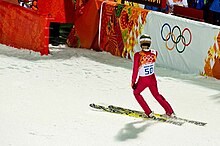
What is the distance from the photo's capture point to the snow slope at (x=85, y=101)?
614cm

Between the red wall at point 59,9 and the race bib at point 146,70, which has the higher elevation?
the red wall at point 59,9

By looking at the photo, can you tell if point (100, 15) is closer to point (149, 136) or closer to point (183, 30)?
point (183, 30)

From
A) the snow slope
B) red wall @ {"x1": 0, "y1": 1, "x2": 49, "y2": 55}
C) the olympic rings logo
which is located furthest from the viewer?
red wall @ {"x1": 0, "y1": 1, "x2": 49, "y2": 55}

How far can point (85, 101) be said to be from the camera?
8.14 metres

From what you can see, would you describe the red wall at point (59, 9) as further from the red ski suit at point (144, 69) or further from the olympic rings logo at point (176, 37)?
the red ski suit at point (144, 69)

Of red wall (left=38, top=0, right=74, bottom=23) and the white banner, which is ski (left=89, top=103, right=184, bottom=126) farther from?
red wall (left=38, top=0, right=74, bottom=23)

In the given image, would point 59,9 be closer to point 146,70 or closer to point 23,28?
point 23,28

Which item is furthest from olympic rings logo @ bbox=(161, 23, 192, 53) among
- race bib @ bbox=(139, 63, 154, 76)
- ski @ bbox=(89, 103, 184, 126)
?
race bib @ bbox=(139, 63, 154, 76)

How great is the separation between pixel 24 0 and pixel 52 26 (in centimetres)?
118

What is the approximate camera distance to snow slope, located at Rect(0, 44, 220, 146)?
6.14m

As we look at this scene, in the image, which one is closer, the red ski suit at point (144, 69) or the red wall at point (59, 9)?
the red ski suit at point (144, 69)

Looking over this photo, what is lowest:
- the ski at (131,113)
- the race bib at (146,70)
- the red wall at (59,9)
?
the ski at (131,113)

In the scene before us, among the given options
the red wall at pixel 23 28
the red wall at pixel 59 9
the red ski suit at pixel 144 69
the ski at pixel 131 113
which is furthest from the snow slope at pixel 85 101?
the red wall at pixel 59 9

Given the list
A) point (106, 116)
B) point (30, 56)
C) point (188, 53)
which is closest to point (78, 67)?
point (30, 56)
